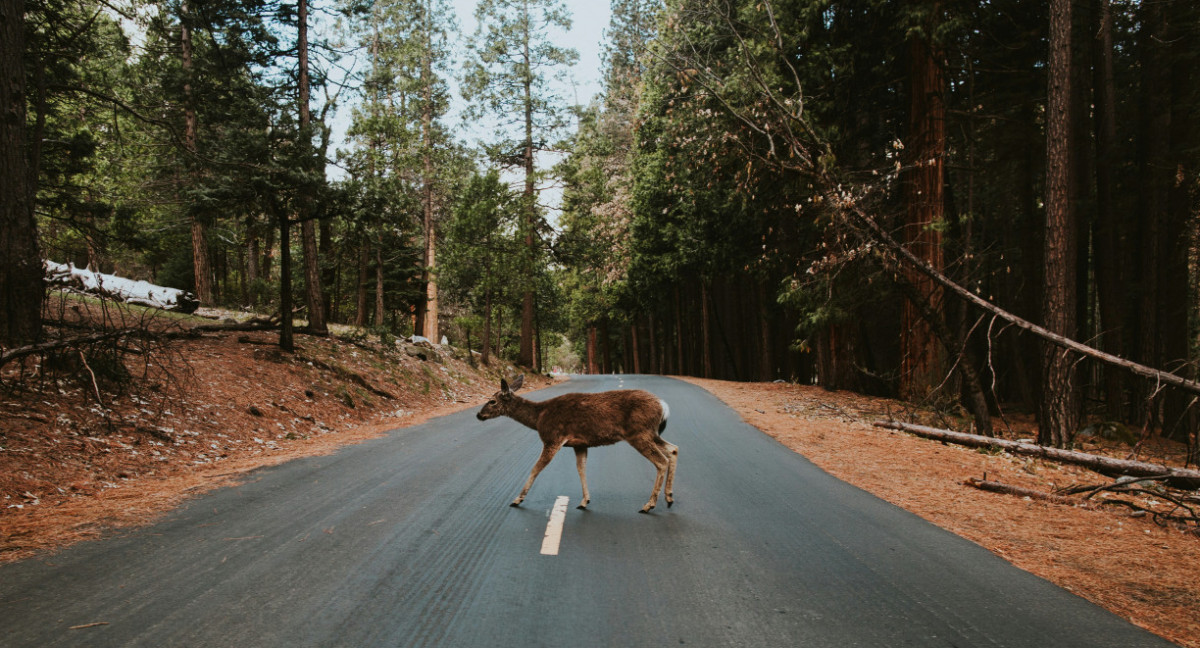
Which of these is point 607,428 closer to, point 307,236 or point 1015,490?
point 1015,490

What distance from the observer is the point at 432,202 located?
32594 mm

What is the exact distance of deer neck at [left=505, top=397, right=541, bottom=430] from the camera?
7.23 meters

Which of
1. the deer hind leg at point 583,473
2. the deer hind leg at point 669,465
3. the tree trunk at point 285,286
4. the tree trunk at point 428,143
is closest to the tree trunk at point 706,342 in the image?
the tree trunk at point 428,143

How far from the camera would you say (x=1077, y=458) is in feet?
28.9

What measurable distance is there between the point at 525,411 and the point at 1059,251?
398 inches

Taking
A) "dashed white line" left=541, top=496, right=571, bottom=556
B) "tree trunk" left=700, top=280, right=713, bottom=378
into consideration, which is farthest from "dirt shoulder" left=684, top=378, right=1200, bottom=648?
"tree trunk" left=700, top=280, right=713, bottom=378

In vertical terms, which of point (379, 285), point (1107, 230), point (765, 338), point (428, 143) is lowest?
point (765, 338)

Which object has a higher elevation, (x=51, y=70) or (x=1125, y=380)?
(x=51, y=70)

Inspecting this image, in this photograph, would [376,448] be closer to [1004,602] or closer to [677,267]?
[1004,602]

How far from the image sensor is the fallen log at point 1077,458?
7.04 metres

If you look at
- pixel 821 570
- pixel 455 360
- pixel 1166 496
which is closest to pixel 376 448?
pixel 821 570

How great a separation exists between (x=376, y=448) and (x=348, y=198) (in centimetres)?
757

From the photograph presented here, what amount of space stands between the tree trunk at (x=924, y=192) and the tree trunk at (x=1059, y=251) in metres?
2.57

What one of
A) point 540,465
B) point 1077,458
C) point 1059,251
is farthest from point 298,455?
point 1059,251
